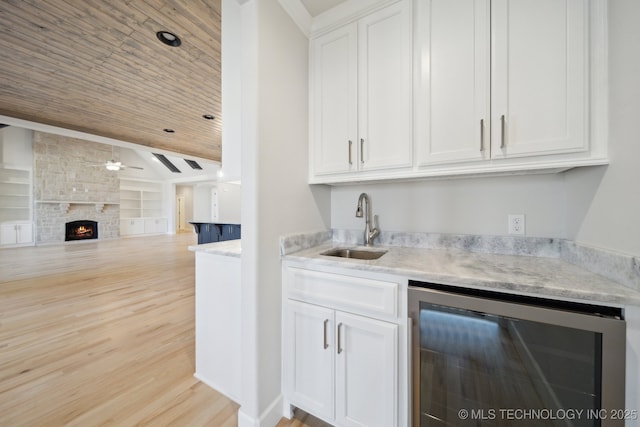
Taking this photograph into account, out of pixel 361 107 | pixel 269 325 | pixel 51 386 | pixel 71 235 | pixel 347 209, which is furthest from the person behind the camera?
pixel 71 235

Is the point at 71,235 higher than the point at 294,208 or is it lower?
lower

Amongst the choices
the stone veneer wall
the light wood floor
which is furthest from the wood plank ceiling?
the stone veneer wall

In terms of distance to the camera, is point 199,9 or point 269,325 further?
point 199,9

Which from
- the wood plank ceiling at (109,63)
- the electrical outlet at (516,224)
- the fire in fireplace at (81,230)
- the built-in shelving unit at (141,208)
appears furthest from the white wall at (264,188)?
the built-in shelving unit at (141,208)

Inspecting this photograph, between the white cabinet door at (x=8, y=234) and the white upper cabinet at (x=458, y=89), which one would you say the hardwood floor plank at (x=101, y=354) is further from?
the white cabinet door at (x=8, y=234)

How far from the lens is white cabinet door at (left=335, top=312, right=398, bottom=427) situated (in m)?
1.09

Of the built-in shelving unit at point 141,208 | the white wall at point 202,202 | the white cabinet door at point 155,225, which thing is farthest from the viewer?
the white wall at point 202,202

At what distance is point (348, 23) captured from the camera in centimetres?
150

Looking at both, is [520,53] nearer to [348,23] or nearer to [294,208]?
[348,23]

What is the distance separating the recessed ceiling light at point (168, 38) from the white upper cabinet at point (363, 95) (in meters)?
1.57

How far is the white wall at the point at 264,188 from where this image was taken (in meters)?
1.23

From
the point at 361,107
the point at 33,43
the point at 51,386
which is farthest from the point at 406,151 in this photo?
the point at 33,43

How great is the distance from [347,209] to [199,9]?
2037 millimetres

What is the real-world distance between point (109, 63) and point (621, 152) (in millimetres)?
4211
